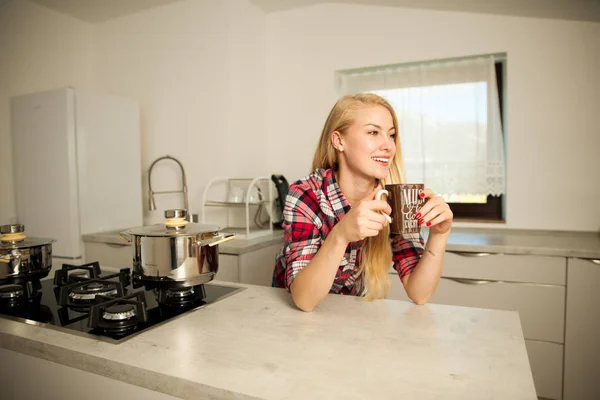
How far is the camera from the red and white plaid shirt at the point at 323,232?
1.18m

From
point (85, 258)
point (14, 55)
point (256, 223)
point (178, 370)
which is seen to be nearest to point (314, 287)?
point (178, 370)

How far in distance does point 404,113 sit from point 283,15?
117cm

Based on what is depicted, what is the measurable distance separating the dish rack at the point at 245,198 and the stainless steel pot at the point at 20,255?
50.0 inches

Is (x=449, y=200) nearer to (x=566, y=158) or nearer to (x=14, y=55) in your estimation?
(x=566, y=158)

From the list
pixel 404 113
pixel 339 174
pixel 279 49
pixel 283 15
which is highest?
pixel 283 15

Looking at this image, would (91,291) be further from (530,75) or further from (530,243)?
(530,75)

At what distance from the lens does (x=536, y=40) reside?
94.3 inches

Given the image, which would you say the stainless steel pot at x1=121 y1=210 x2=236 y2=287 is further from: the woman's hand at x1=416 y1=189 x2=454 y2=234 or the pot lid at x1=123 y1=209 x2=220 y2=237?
the woman's hand at x1=416 y1=189 x2=454 y2=234

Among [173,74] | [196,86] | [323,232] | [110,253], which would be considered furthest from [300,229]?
[173,74]

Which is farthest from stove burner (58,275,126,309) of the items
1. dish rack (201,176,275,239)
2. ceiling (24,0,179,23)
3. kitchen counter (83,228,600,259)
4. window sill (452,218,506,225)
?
ceiling (24,0,179,23)

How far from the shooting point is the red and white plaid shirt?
3.89 ft

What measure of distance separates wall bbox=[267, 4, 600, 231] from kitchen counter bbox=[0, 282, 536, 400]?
1851 millimetres

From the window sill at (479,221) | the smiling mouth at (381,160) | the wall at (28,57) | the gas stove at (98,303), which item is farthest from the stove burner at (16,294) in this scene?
the window sill at (479,221)

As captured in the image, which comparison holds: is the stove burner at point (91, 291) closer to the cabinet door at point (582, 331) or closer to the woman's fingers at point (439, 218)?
the woman's fingers at point (439, 218)
